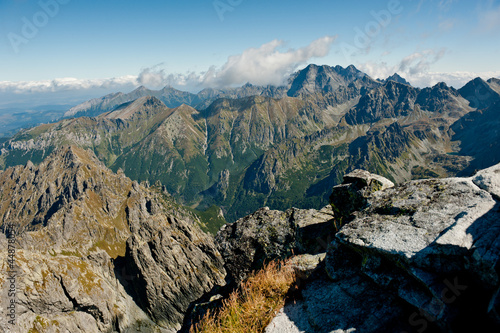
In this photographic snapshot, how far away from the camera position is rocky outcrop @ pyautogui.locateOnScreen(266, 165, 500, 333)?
6.13m

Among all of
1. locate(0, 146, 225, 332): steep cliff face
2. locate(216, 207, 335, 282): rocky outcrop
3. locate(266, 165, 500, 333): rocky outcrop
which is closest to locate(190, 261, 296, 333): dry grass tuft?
locate(266, 165, 500, 333): rocky outcrop

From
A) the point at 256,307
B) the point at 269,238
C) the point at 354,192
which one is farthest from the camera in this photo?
the point at 269,238

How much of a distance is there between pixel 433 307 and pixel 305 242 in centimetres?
1033

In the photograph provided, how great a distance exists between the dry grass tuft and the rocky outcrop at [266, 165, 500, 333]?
0.47 metres

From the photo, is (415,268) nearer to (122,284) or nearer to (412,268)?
(412,268)

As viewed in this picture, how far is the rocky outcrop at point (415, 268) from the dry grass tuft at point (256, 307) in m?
0.47

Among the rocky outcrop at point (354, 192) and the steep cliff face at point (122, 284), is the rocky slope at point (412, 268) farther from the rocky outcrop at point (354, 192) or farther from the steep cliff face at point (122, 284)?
the steep cliff face at point (122, 284)

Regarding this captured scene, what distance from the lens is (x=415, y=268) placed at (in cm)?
701

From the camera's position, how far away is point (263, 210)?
21.6m

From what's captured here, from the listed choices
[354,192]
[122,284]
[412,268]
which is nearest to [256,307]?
[412,268]

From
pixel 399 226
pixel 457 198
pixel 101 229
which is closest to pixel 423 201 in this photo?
pixel 457 198

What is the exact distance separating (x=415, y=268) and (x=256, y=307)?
5.56 meters

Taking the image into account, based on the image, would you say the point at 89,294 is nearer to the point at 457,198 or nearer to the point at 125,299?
the point at 125,299

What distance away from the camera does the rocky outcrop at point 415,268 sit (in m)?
6.13
